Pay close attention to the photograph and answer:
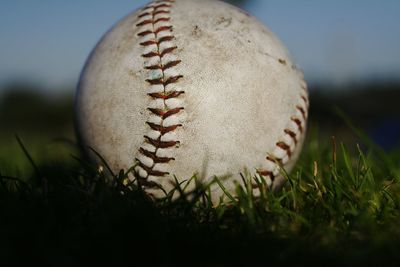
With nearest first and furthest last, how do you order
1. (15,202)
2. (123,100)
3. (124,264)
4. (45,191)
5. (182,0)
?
(124,264) < (15,202) < (45,191) < (123,100) < (182,0)

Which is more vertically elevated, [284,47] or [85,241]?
[284,47]

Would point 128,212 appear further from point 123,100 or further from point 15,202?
point 123,100

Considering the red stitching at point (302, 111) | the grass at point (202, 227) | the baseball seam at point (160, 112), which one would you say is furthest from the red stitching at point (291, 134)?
the baseball seam at point (160, 112)

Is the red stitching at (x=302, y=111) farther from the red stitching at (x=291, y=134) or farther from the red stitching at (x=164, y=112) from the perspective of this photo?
the red stitching at (x=164, y=112)

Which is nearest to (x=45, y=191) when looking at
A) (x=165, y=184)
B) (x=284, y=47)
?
(x=165, y=184)

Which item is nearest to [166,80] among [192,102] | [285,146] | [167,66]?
[167,66]

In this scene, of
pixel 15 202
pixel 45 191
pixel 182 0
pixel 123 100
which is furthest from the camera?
pixel 182 0

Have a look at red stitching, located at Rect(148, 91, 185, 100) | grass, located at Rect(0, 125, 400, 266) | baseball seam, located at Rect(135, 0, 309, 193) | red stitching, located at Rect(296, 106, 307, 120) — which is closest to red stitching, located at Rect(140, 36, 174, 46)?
baseball seam, located at Rect(135, 0, 309, 193)

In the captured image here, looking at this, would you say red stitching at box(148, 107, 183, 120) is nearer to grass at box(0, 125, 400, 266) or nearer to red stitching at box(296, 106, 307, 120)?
grass at box(0, 125, 400, 266)
